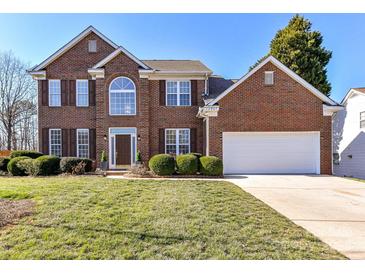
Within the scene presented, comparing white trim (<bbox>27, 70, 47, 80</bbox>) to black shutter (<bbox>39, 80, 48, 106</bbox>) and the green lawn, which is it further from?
the green lawn

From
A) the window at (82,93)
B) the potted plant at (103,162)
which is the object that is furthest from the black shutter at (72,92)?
the potted plant at (103,162)

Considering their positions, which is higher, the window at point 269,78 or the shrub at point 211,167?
the window at point 269,78

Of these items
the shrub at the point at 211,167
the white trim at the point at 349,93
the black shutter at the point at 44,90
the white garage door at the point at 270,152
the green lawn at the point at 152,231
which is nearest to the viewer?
the green lawn at the point at 152,231

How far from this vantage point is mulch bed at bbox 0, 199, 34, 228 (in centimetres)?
525

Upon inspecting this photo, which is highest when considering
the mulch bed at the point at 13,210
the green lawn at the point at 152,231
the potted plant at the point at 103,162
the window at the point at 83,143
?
the window at the point at 83,143

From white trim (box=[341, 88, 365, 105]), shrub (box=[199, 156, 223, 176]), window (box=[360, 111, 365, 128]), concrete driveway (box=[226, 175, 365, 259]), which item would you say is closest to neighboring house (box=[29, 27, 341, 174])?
shrub (box=[199, 156, 223, 176])

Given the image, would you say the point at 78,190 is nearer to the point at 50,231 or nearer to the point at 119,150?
the point at 50,231

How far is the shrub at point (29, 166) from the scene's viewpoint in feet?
41.0

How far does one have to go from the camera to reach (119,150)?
631 inches

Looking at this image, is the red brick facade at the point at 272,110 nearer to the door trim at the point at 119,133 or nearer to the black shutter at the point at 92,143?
the door trim at the point at 119,133

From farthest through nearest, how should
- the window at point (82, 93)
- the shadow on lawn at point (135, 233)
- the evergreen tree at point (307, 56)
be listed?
1. the evergreen tree at point (307, 56)
2. the window at point (82, 93)
3. the shadow on lawn at point (135, 233)

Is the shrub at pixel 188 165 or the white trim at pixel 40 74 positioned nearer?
the shrub at pixel 188 165

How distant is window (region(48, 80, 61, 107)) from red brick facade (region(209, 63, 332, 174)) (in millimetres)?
10072

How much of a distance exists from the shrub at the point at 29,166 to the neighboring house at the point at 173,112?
352cm
